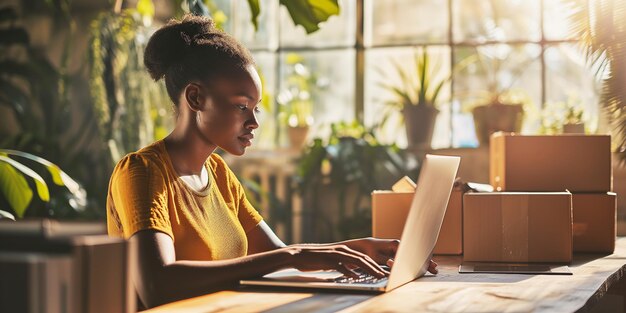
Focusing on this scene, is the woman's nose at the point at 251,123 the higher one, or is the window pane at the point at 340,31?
the window pane at the point at 340,31

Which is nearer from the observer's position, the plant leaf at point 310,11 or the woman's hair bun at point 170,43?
the woman's hair bun at point 170,43

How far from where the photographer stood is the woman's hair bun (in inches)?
83.3

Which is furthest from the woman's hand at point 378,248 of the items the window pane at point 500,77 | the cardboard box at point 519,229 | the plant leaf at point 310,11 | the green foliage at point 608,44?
the window pane at point 500,77

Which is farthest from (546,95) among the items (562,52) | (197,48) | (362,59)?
(197,48)

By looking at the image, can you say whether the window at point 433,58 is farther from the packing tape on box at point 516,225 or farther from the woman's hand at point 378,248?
the woman's hand at point 378,248

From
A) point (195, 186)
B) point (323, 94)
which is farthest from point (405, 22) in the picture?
point (195, 186)

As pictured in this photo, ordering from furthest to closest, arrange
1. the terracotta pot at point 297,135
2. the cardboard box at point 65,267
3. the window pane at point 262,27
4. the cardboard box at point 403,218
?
the window pane at point 262,27, the terracotta pot at point 297,135, the cardboard box at point 403,218, the cardboard box at point 65,267

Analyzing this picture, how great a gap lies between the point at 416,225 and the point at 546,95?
3772mm

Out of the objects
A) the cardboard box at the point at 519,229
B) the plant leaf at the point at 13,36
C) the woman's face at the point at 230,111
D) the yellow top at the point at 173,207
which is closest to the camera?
the yellow top at the point at 173,207

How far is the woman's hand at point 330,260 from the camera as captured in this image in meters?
1.66

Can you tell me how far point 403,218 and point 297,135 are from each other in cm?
297

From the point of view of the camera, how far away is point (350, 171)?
202 inches

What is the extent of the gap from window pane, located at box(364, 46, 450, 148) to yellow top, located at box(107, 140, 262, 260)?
3137 millimetres

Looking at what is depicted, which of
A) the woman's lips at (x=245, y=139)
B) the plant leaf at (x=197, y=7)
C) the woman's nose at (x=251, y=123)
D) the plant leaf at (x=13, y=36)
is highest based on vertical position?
the plant leaf at (x=13, y=36)
